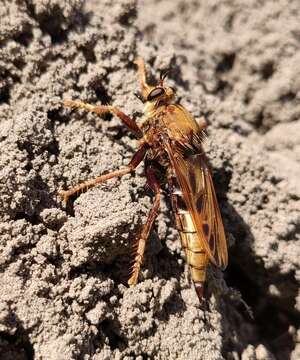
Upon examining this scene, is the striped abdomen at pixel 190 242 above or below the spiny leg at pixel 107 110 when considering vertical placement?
below

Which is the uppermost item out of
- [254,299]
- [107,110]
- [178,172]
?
[107,110]

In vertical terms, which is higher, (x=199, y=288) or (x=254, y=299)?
(x=254, y=299)

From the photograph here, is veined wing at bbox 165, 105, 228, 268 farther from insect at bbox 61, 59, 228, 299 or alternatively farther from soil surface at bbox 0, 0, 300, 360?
soil surface at bbox 0, 0, 300, 360

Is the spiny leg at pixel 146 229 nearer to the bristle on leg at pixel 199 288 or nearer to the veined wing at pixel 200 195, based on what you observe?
the veined wing at pixel 200 195

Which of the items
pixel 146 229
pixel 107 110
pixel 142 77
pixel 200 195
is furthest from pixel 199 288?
pixel 142 77

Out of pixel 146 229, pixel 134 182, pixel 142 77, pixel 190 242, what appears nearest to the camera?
pixel 146 229

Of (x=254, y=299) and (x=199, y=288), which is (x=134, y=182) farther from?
(x=254, y=299)

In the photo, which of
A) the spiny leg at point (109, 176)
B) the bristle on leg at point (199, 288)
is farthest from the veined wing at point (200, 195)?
the spiny leg at point (109, 176)
